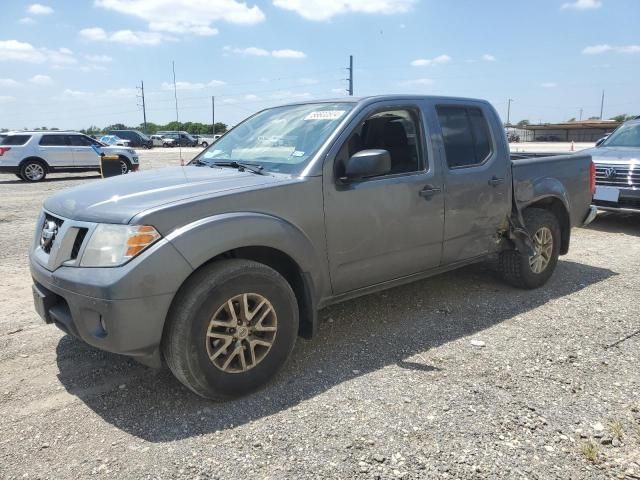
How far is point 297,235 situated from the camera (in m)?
3.29

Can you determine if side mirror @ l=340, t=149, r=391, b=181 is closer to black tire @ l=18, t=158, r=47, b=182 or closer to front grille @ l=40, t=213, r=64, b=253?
front grille @ l=40, t=213, r=64, b=253

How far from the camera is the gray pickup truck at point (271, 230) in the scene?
9.11ft

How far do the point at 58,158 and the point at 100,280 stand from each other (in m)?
17.3

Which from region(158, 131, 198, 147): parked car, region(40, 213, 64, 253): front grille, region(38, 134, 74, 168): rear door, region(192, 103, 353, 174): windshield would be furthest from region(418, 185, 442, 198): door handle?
region(158, 131, 198, 147): parked car

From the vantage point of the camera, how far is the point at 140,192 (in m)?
3.12

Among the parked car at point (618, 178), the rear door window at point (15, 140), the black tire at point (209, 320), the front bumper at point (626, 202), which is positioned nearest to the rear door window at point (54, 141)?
the rear door window at point (15, 140)

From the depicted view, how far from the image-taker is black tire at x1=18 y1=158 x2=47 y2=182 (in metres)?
17.3

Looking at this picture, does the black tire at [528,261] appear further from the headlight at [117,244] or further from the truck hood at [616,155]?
the headlight at [117,244]

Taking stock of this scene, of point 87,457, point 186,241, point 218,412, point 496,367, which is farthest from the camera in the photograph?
point 496,367

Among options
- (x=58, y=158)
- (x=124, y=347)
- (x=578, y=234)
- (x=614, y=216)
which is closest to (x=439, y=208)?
(x=124, y=347)

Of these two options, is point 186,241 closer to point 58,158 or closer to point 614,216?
point 614,216

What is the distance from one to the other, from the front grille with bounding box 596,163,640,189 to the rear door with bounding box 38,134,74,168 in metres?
16.3

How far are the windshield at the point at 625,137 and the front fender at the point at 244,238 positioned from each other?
25.7ft

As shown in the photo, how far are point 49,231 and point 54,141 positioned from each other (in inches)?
657
